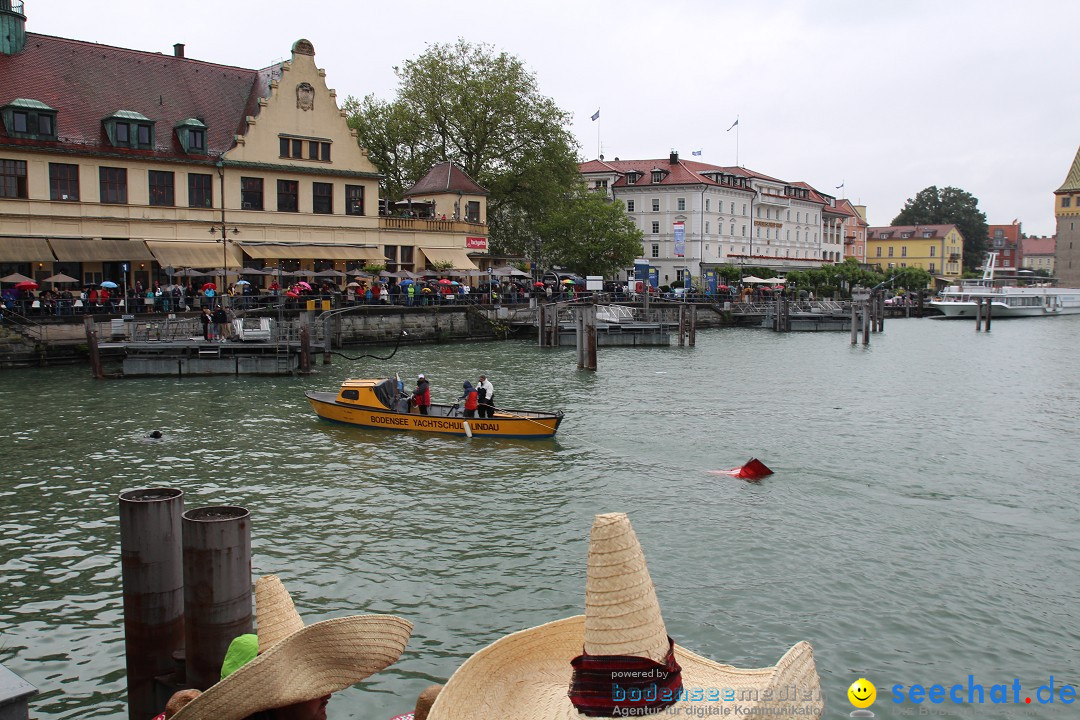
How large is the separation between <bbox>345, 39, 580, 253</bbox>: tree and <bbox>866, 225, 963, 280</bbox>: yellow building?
294 feet

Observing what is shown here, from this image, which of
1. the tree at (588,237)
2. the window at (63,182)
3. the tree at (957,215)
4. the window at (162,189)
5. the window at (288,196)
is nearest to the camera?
the window at (63,182)

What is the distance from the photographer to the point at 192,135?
1989 inches

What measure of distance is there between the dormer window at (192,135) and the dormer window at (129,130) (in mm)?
1713

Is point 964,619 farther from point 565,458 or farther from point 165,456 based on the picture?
point 165,456

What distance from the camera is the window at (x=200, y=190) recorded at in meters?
50.7

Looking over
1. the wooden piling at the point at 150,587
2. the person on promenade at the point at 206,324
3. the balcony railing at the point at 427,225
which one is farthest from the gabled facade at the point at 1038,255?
the wooden piling at the point at 150,587

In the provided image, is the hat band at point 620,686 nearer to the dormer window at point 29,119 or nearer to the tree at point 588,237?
the dormer window at point 29,119

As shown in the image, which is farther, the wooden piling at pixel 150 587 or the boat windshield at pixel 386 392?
the boat windshield at pixel 386 392

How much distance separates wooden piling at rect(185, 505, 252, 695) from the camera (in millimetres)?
8078

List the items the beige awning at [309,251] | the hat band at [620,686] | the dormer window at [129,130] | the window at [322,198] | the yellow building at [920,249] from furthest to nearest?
the yellow building at [920,249], the window at [322,198], the beige awning at [309,251], the dormer window at [129,130], the hat band at [620,686]

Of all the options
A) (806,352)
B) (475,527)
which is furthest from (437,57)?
(475,527)

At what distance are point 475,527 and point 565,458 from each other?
644 centimetres

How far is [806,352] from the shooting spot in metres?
55.3

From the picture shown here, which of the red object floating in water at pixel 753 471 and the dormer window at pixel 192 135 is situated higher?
the dormer window at pixel 192 135
